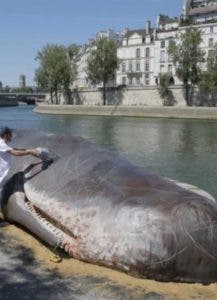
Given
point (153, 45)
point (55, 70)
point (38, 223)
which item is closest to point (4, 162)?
point (38, 223)

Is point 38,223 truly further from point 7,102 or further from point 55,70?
point 7,102

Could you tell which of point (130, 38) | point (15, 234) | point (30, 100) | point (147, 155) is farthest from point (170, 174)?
point (30, 100)

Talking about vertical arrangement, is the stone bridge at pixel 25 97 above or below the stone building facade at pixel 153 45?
below

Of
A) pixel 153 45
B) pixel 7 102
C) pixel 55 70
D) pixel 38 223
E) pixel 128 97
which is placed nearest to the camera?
pixel 38 223

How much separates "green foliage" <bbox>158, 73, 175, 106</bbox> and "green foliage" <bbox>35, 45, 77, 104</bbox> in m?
24.5

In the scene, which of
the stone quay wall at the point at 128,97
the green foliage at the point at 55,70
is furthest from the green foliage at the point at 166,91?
the green foliage at the point at 55,70

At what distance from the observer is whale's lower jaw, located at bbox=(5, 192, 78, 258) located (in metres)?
8.13

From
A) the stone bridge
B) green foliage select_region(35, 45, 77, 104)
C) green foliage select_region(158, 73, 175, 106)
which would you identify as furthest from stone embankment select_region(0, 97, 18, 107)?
green foliage select_region(158, 73, 175, 106)

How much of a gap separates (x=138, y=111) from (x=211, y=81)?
39.0ft

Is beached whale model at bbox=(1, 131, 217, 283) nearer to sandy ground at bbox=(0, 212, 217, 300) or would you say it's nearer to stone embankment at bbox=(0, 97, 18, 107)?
sandy ground at bbox=(0, 212, 217, 300)

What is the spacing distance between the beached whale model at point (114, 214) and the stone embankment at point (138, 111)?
67781 mm

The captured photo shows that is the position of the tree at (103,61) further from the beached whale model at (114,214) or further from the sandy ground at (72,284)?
the sandy ground at (72,284)

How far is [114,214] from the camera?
24.8 ft

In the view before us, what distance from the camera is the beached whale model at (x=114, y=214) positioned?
23.1ft
